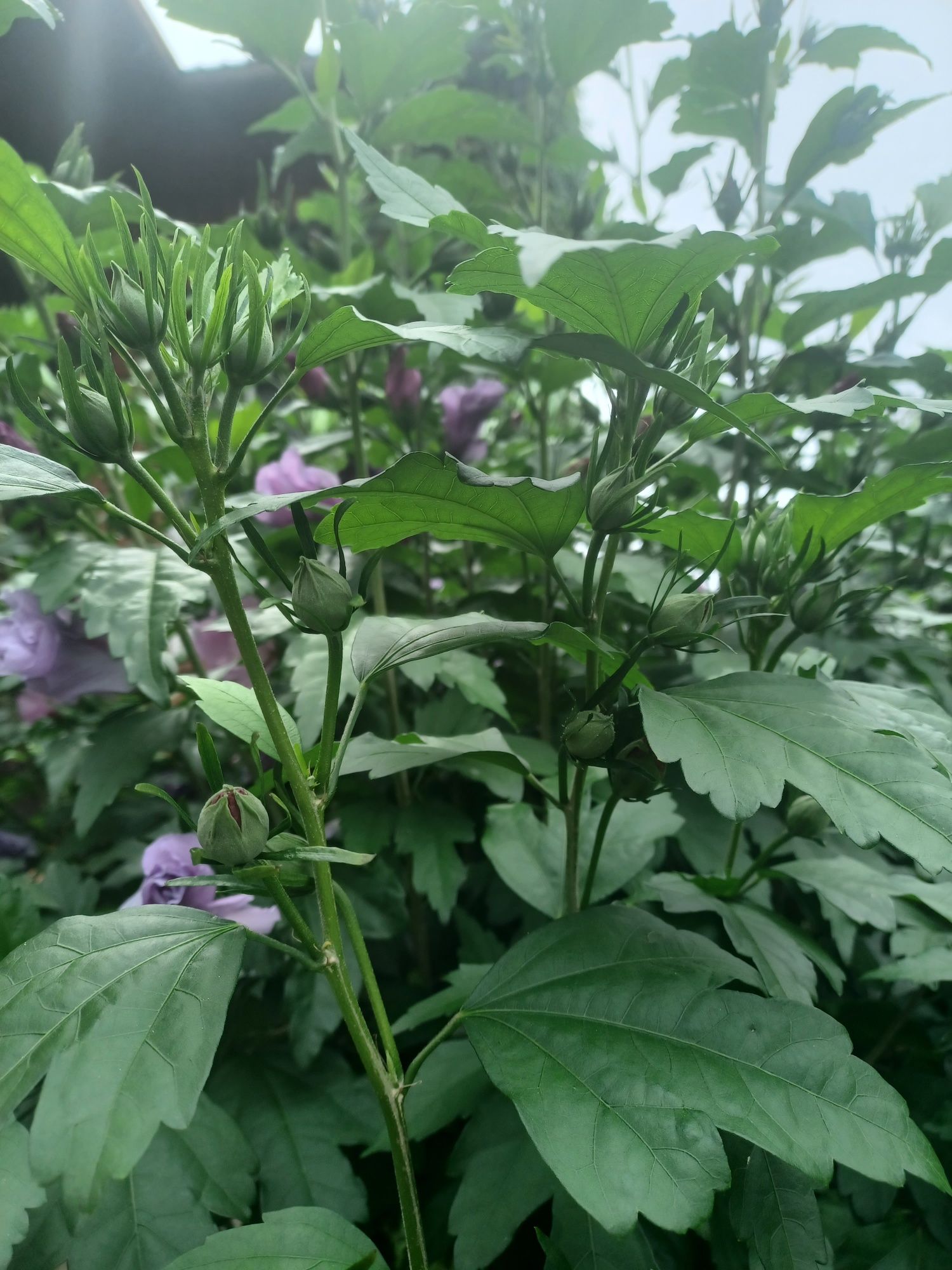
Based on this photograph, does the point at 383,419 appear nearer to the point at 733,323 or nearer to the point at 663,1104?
the point at 733,323

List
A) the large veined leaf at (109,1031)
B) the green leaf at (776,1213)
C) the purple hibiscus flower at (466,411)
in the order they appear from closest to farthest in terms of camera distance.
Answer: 1. the large veined leaf at (109,1031)
2. the green leaf at (776,1213)
3. the purple hibiscus flower at (466,411)

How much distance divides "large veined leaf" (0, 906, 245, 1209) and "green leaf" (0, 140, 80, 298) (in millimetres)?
219

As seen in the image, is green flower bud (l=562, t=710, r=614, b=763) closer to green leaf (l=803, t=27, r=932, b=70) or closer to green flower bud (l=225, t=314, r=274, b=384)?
green flower bud (l=225, t=314, r=274, b=384)

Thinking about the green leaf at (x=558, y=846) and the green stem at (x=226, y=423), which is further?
the green leaf at (x=558, y=846)

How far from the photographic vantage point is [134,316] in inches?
13.1

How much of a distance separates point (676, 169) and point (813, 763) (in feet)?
2.65

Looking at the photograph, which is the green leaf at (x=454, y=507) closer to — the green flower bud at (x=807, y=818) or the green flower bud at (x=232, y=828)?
the green flower bud at (x=232, y=828)

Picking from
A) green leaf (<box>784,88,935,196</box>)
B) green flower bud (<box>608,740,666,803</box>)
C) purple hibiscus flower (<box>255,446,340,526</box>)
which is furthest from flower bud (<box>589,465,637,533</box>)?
green leaf (<box>784,88,935,196</box>)

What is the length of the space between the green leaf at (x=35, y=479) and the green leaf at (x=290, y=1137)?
46cm

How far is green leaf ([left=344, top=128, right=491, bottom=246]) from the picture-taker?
0.39 m

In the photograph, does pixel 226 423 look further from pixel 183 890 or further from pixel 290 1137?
pixel 290 1137

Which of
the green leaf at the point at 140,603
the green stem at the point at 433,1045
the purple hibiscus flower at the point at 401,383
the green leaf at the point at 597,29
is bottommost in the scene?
the green stem at the point at 433,1045

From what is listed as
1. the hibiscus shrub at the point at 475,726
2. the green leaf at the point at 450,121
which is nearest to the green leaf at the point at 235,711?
the hibiscus shrub at the point at 475,726

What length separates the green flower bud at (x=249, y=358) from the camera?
1.14ft
